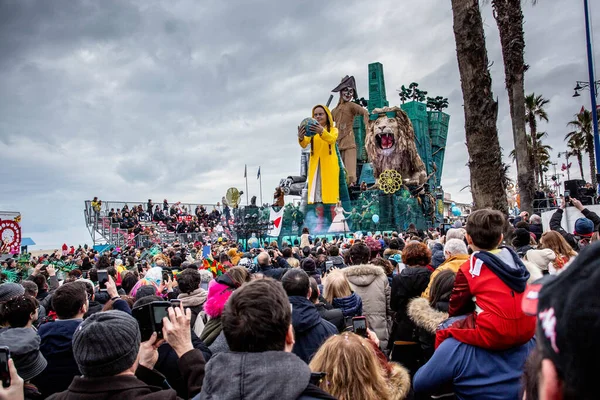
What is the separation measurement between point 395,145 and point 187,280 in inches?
1118

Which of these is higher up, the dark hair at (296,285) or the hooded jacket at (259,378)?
the dark hair at (296,285)

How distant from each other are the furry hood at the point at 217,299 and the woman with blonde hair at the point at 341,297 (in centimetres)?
98

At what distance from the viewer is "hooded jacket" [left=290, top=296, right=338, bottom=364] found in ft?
11.1

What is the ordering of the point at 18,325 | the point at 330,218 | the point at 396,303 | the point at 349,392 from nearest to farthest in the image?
the point at 349,392
the point at 18,325
the point at 396,303
the point at 330,218

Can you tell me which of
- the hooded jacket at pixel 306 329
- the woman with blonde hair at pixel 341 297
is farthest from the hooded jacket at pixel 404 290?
the hooded jacket at pixel 306 329

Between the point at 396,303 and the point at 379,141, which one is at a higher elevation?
the point at 379,141

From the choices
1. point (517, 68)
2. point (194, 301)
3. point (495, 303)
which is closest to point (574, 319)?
point (495, 303)

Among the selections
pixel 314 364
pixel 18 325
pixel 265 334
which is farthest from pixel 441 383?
pixel 18 325

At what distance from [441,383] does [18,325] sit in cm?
315

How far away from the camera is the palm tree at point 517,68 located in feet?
41.8

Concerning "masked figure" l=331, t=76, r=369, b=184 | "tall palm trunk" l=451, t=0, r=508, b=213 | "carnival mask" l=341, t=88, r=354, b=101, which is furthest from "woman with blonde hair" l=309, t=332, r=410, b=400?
"carnival mask" l=341, t=88, r=354, b=101

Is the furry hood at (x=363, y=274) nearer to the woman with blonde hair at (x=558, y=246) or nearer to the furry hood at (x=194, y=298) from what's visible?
the furry hood at (x=194, y=298)

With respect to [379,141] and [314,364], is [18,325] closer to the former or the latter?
[314,364]

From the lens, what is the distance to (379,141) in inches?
1265
